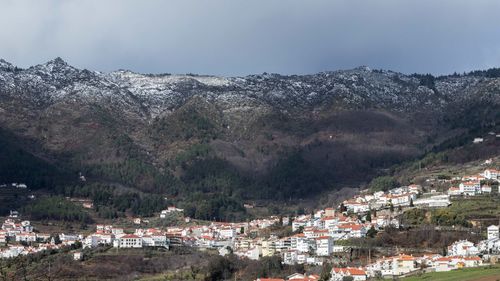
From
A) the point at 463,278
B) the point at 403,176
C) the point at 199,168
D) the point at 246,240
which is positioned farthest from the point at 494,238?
the point at 199,168

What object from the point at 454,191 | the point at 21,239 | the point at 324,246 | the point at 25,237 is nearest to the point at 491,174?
the point at 454,191

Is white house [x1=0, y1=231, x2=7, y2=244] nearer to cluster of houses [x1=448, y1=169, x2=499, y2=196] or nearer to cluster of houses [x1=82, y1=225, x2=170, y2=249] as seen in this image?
cluster of houses [x1=82, y1=225, x2=170, y2=249]

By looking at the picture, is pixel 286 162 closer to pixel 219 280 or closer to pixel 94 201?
pixel 94 201

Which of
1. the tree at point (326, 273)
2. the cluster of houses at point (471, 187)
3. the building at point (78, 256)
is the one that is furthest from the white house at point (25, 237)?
the cluster of houses at point (471, 187)

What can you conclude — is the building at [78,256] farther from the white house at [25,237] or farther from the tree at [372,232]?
the tree at [372,232]

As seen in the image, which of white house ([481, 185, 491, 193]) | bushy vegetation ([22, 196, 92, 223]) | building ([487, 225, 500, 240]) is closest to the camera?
building ([487, 225, 500, 240])

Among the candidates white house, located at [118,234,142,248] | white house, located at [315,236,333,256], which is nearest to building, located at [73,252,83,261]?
white house, located at [118,234,142,248]

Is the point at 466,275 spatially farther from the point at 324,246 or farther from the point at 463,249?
the point at 324,246
